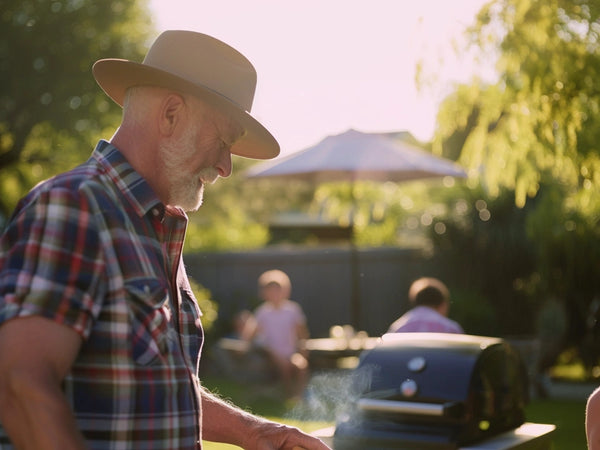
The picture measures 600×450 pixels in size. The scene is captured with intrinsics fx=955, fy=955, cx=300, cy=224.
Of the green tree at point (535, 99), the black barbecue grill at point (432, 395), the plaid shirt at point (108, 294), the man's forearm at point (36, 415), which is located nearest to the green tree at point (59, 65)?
the green tree at point (535, 99)

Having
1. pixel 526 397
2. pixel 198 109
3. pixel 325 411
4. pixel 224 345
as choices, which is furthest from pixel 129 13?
pixel 198 109

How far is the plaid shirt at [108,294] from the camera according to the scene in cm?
161

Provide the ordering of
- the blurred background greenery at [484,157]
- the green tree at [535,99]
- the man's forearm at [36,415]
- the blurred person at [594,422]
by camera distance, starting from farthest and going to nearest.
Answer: the blurred background greenery at [484,157] → the green tree at [535,99] → the blurred person at [594,422] → the man's forearm at [36,415]

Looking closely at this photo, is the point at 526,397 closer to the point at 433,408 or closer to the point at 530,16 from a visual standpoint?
the point at 433,408

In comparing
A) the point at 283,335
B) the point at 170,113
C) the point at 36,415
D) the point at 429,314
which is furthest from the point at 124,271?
the point at 283,335

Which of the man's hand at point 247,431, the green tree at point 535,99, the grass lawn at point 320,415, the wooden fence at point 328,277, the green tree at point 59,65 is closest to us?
the man's hand at point 247,431

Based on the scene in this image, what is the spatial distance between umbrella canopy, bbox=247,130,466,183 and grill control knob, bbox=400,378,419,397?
604 cm

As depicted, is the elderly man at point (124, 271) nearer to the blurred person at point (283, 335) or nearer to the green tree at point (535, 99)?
the green tree at point (535, 99)

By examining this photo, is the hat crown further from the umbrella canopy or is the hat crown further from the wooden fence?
the wooden fence

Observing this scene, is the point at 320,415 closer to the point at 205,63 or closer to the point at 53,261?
the point at 205,63

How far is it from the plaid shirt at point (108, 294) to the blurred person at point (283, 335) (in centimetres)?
796

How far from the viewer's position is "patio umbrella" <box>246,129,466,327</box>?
34.0 ft

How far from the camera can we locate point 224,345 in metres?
9.87

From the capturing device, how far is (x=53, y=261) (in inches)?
63.7
